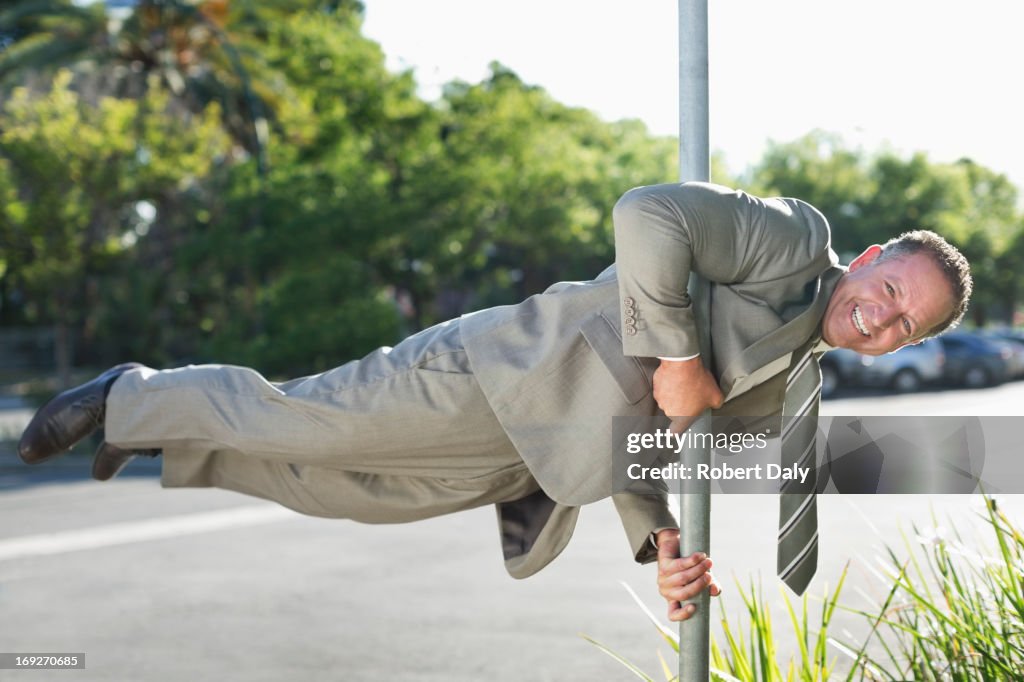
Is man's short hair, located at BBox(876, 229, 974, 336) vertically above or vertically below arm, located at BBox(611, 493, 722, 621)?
above

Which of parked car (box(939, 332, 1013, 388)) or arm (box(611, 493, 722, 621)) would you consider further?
parked car (box(939, 332, 1013, 388))

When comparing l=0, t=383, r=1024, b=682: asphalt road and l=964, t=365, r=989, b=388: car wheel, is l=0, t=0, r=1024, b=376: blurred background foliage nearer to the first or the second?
l=964, t=365, r=989, b=388: car wheel

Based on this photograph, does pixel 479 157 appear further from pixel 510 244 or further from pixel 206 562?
pixel 206 562

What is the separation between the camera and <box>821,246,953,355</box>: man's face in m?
2.79

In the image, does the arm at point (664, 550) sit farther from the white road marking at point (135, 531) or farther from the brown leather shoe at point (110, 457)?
the white road marking at point (135, 531)

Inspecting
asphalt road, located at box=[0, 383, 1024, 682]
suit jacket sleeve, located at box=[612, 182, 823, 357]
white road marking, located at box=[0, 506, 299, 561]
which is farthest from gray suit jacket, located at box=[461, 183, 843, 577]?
white road marking, located at box=[0, 506, 299, 561]

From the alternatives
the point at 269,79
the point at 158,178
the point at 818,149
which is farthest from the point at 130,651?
the point at 818,149

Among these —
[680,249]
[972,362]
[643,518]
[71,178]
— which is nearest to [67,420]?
[643,518]

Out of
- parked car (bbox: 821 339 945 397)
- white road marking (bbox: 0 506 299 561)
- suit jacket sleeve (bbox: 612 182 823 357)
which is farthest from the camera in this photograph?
parked car (bbox: 821 339 945 397)

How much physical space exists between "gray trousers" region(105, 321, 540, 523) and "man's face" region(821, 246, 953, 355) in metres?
0.98

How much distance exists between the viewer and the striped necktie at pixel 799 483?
3.01 metres

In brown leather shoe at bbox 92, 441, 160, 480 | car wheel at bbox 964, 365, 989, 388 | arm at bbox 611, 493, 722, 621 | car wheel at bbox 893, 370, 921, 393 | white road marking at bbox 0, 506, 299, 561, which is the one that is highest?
brown leather shoe at bbox 92, 441, 160, 480

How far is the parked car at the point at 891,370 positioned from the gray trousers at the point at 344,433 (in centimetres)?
2334

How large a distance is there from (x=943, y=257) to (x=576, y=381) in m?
0.96
